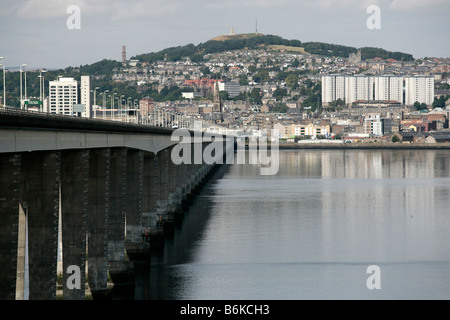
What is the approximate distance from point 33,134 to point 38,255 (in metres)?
3.49

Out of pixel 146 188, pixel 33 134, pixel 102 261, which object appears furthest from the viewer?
pixel 146 188

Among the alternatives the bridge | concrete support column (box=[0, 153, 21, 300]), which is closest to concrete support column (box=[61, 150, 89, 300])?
the bridge

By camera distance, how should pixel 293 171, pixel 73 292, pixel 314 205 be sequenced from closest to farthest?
pixel 73 292, pixel 314 205, pixel 293 171

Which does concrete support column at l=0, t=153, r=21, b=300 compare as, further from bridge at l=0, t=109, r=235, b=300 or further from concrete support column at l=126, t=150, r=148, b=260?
concrete support column at l=126, t=150, r=148, b=260

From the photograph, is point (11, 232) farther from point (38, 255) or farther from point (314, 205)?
point (314, 205)

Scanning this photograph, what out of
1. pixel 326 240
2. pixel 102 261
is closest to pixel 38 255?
pixel 102 261

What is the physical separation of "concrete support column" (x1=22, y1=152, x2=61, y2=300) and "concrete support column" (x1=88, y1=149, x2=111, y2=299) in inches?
247

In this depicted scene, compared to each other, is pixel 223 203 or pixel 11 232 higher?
pixel 11 232

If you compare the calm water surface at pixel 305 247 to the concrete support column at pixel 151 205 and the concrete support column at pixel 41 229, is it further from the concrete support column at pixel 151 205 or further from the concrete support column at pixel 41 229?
the concrete support column at pixel 41 229

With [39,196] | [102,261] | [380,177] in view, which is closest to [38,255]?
[39,196]

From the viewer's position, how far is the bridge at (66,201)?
19.9 metres

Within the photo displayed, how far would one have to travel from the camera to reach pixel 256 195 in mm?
82500

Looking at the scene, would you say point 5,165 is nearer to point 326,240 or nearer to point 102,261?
point 102,261

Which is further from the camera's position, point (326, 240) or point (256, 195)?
point (256, 195)
